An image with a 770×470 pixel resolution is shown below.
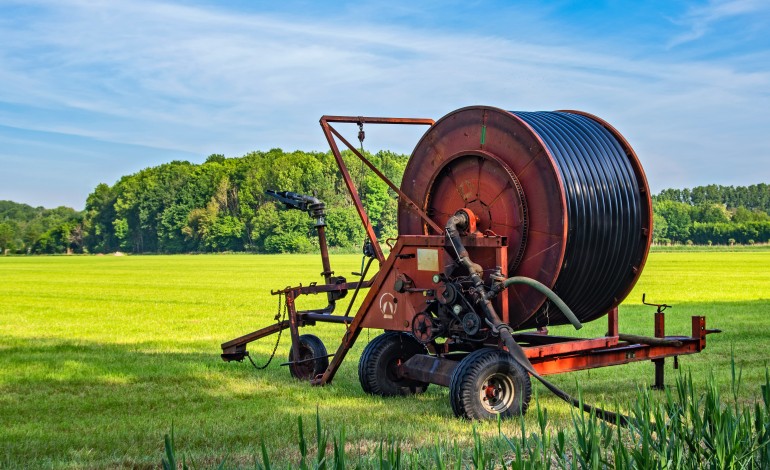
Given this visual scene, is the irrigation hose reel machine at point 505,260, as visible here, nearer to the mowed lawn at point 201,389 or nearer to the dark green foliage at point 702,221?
the mowed lawn at point 201,389

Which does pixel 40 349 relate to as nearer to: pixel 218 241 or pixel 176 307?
pixel 176 307

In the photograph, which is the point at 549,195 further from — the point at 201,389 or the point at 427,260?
the point at 201,389

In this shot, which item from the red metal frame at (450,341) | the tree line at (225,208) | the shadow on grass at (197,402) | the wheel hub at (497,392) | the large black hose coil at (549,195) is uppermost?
the tree line at (225,208)

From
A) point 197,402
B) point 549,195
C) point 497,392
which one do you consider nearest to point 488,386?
point 497,392

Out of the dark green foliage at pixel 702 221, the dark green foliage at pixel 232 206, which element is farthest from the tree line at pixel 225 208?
the dark green foliage at pixel 702 221

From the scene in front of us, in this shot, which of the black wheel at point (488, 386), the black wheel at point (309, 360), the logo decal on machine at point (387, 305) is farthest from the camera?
the black wheel at point (309, 360)

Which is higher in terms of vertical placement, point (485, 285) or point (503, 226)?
point (503, 226)

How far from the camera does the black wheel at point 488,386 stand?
9305mm

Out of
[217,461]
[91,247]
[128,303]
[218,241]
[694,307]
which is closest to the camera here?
[217,461]

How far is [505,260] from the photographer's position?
10.0 meters

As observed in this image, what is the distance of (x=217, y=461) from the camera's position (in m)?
7.69

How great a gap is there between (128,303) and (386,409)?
20.7m

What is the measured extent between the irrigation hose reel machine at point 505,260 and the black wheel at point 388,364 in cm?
1

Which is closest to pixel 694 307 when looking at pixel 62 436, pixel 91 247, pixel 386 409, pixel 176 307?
pixel 176 307
